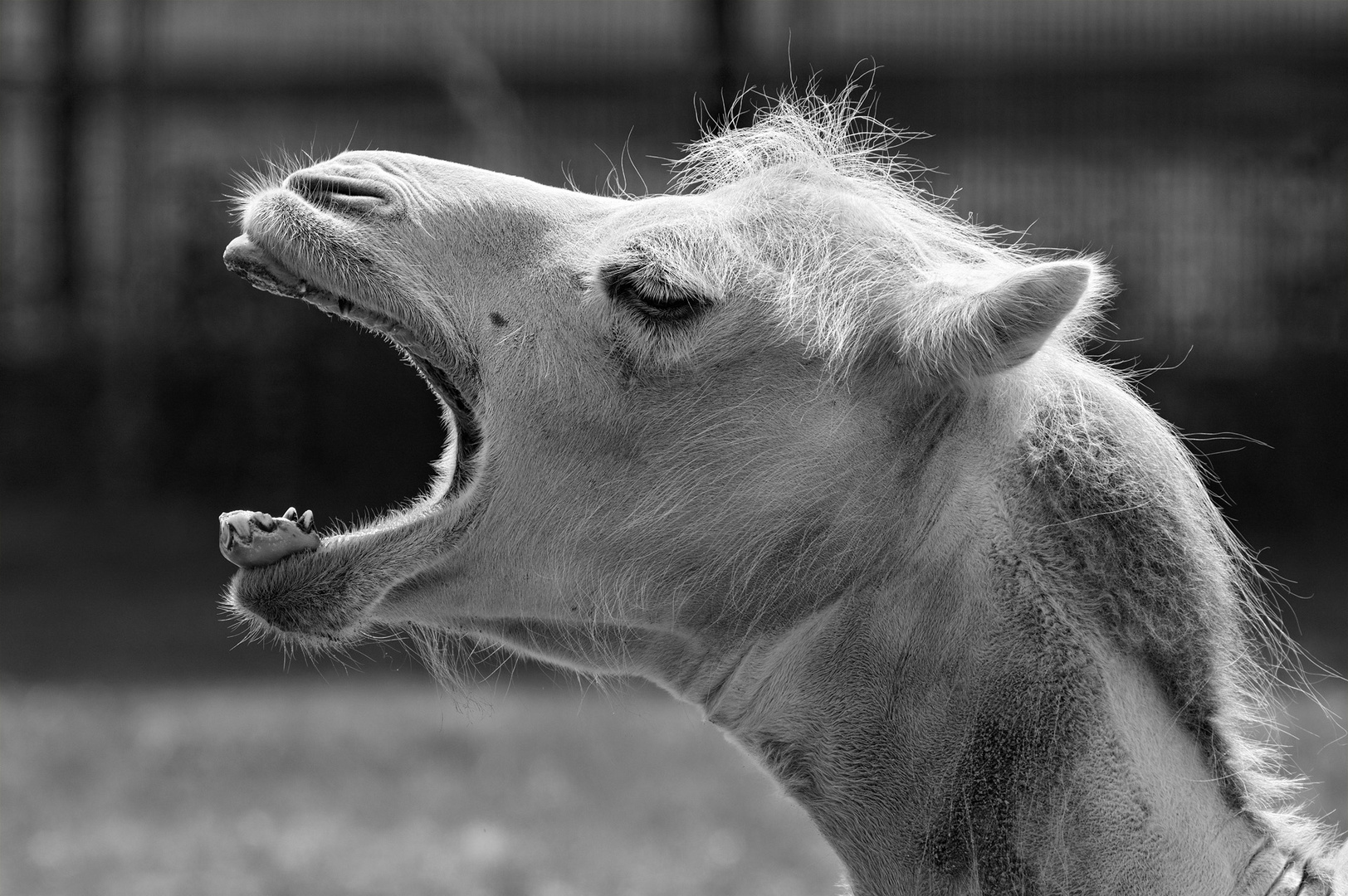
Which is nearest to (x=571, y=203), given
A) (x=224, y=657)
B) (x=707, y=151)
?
(x=707, y=151)

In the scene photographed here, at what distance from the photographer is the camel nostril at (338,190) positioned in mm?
2564

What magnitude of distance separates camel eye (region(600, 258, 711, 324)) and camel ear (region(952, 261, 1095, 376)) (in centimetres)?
44

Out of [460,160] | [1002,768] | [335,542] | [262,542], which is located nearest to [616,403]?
[335,542]

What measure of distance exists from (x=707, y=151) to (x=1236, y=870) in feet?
5.47

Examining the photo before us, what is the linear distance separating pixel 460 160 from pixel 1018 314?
29.7 ft

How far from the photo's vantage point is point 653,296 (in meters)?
2.48

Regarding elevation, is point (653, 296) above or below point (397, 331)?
above

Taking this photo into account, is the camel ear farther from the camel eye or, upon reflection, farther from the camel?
the camel eye

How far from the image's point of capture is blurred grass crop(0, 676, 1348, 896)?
16.9 feet

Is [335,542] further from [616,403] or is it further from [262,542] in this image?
[616,403]

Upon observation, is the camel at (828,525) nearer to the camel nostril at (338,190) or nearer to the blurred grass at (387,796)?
the camel nostril at (338,190)

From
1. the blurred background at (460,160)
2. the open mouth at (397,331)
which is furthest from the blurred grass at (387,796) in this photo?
the open mouth at (397,331)

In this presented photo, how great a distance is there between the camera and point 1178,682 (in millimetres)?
2309

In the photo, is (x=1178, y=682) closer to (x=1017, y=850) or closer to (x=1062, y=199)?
(x=1017, y=850)
